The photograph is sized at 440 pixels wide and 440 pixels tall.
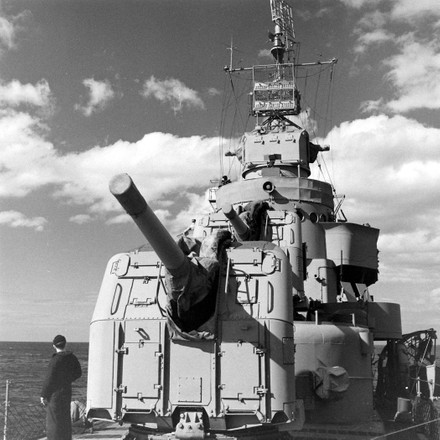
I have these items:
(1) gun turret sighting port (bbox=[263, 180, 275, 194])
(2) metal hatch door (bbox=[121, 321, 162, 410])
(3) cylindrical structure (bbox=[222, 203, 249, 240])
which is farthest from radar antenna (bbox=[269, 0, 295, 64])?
(2) metal hatch door (bbox=[121, 321, 162, 410])

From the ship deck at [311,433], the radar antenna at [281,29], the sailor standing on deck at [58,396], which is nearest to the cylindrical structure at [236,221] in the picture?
the sailor standing on deck at [58,396]

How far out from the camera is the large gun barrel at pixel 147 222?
147 inches

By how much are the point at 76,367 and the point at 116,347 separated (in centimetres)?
81

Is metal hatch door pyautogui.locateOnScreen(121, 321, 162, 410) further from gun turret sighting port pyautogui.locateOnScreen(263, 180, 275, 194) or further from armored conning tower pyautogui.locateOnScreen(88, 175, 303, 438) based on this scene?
gun turret sighting port pyautogui.locateOnScreen(263, 180, 275, 194)

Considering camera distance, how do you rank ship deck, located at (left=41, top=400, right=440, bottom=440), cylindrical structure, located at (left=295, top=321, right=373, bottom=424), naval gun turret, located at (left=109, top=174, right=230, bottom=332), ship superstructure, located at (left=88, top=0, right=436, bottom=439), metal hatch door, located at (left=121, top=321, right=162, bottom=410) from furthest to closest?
cylindrical structure, located at (left=295, top=321, right=373, bottom=424) → ship deck, located at (left=41, top=400, right=440, bottom=440) → metal hatch door, located at (left=121, top=321, right=162, bottom=410) → ship superstructure, located at (left=88, top=0, right=436, bottom=439) → naval gun turret, located at (left=109, top=174, right=230, bottom=332)

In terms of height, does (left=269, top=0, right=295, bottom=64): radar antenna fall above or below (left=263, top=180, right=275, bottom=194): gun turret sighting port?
above

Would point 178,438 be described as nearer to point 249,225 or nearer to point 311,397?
point 311,397

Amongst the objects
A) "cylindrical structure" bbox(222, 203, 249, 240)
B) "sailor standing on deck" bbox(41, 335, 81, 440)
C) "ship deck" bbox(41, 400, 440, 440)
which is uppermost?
"cylindrical structure" bbox(222, 203, 249, 240)

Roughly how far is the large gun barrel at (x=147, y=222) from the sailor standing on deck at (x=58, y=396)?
1.81 metres

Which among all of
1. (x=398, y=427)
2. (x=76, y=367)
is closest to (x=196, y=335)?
(x=76, y=367)

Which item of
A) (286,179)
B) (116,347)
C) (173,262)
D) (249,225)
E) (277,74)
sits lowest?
(116,347)

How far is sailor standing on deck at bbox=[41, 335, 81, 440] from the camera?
5.60 metres

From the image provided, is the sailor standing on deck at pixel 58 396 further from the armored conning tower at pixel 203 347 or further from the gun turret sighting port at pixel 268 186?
the gun turret sighting port at pixel 268 186

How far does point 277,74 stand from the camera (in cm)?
1788
